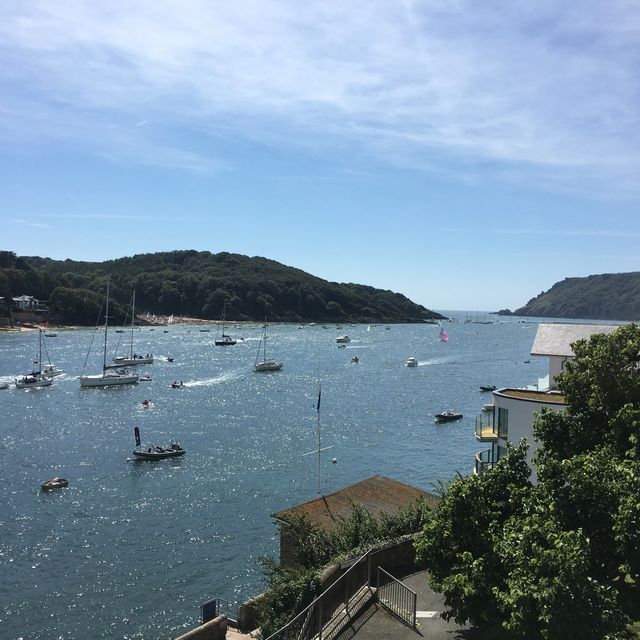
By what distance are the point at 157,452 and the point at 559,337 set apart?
124 feet

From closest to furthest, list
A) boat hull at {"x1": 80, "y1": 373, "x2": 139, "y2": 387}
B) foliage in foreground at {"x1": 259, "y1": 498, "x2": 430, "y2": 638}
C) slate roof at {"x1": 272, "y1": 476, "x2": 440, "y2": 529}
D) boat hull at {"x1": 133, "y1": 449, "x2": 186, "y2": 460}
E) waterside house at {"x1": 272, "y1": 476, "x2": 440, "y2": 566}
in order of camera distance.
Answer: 1. foliage in foreground at {"x1": 259, "y1": 498, "x2": 430, "y2": 638}
2. waterside house at {"x1": 272, "y1": 476, "x2": 440, "y2": 566}
3. slate roof at {"x1": 272, "y1": 476, "x2": 440, "y2": 529}
4. boat hull at {"x1": 133, "y1": 449, "x2": 186, "y2": 460}
5. boat hull at {"x1": 80, "y1": 373, "x2": 139, "y2": 387}

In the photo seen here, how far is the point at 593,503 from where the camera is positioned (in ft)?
44.2

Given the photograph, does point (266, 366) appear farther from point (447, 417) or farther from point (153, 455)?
point (153, 455)

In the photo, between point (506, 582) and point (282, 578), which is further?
point (282, 578)

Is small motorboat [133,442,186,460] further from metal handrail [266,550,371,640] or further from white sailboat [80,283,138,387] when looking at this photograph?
white sailboat [80,283,138,387]

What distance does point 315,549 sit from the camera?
22.2 m

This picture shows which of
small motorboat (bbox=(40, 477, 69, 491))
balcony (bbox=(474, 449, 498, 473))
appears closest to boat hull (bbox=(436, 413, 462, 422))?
small motorboat (bbox=(40, 477, 69, 491))

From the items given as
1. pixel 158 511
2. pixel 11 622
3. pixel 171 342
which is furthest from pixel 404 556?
pixel 171 342

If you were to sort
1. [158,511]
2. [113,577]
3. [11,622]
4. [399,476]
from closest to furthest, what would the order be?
1. [11,622]
2. [113,577]
3. [158,511]
4. [399,476]

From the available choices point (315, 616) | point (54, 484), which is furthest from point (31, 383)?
point (315, 616)

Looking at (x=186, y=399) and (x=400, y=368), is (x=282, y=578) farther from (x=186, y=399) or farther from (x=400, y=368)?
(x=400, y=368)

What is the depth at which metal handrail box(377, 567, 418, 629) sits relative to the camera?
1734 cm

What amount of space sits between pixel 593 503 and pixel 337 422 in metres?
64.9

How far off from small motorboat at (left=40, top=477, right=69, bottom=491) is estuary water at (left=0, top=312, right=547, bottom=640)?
31.1 inches
